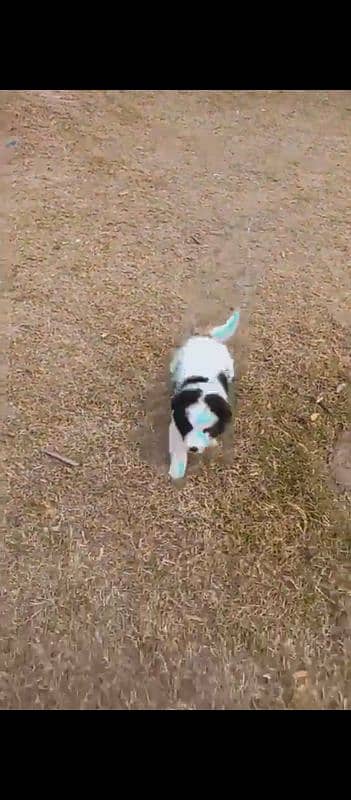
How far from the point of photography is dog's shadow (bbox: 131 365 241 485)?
343 centimetres

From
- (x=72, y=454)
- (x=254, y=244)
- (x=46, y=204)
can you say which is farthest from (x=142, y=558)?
(x=46, y=204)

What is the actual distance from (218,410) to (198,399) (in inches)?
3.9

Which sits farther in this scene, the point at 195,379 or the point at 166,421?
the point at 166,421

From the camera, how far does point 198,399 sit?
3.15m

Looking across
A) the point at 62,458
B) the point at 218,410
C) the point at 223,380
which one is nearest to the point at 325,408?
the point at 223,380

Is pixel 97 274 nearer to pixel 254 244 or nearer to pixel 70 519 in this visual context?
pixel 254 244

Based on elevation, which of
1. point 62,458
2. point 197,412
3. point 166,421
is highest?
point 197,412

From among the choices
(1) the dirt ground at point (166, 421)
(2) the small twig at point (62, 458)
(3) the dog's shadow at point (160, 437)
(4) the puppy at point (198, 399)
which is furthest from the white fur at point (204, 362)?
(2) the small twig at point (62, 458)

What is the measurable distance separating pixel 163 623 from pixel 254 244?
257cm

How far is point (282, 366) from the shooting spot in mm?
3832

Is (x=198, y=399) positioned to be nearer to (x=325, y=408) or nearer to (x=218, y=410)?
(x=218, y=410)

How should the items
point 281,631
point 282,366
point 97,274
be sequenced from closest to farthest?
point 281,631, point 282,366, point 97,274

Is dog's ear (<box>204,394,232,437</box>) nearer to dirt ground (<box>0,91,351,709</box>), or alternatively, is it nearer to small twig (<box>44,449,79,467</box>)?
dirt ground (<box>0,91,351,709</box>)

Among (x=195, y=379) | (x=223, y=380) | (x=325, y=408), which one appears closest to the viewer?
(x=195, y=379)
